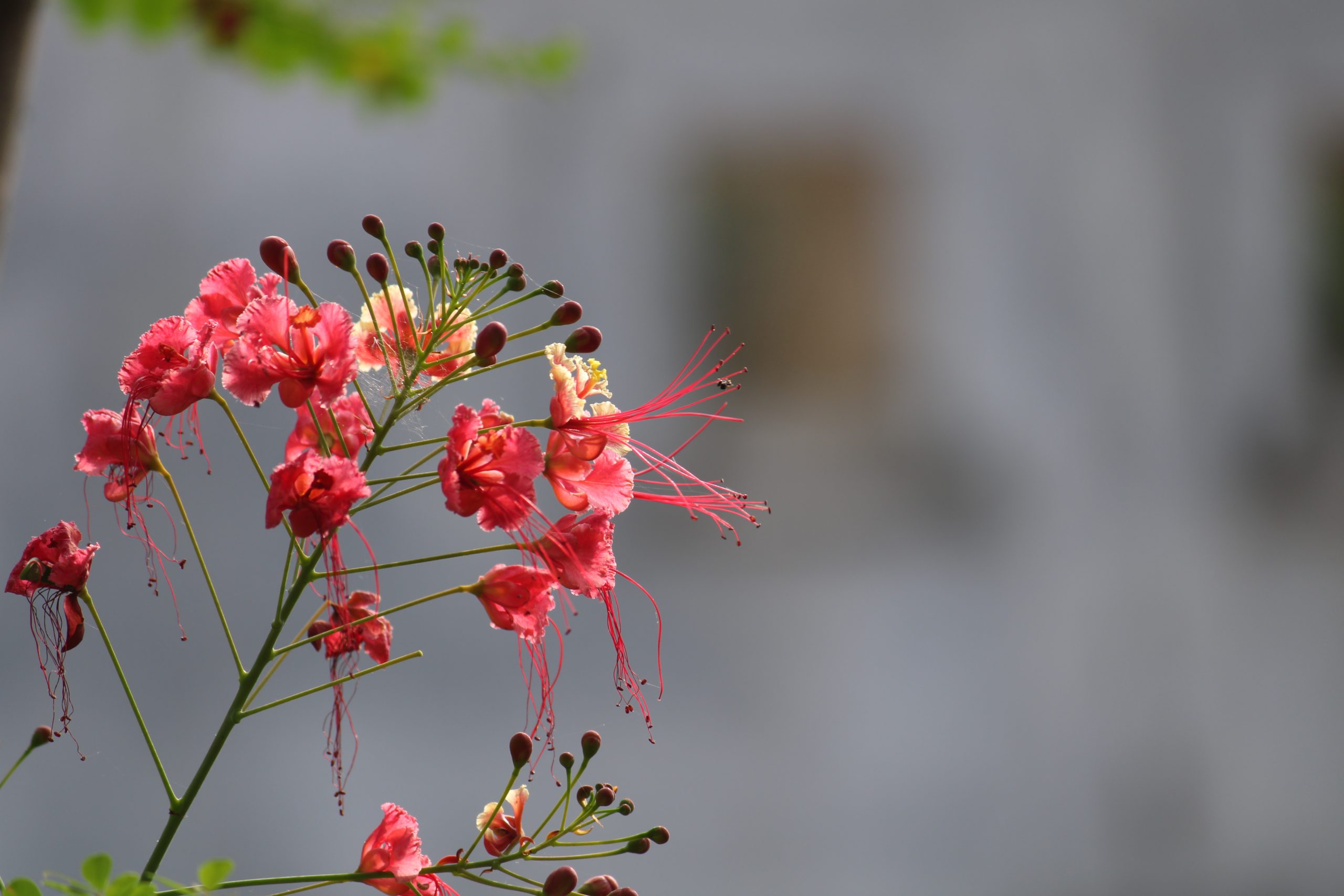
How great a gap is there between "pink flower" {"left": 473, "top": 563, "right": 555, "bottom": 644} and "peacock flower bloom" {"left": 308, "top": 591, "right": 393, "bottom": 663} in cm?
8

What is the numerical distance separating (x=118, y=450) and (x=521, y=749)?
34 centimetres

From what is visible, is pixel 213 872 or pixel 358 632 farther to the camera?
pixel 358 632

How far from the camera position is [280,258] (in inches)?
28.7

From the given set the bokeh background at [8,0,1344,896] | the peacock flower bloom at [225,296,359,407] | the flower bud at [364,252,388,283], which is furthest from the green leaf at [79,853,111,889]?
the bokeh background at [8,0,1344,896]

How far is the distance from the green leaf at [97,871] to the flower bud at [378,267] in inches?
14.7

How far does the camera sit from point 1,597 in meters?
2.67

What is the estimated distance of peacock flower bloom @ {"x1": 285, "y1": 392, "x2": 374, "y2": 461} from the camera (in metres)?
0.78

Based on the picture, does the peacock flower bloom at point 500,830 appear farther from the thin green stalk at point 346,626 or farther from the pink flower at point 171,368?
the pink flower at point 171,368

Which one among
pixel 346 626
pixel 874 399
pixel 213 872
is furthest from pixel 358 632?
pixel 874 399

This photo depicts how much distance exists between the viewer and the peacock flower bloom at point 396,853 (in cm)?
76

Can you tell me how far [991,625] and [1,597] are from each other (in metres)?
2.58

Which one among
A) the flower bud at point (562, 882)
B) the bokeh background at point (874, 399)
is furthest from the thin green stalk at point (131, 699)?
the bokeh background at point (874, 399)

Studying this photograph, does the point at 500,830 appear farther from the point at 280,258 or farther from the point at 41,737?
the point at 280,258

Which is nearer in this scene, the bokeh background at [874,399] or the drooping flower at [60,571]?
the drooping flower at [60,571]
